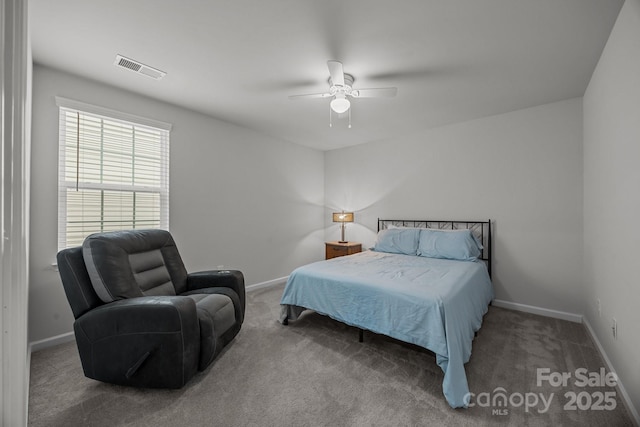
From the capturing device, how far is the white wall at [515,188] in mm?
3090

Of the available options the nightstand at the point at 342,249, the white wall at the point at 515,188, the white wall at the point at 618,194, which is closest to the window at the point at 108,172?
the nightstand at the point at 342,249

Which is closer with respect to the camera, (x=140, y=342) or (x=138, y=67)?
(x=140, y=342)

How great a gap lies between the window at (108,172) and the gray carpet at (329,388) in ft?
4.02

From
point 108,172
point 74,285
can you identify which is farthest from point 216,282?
point 108,172

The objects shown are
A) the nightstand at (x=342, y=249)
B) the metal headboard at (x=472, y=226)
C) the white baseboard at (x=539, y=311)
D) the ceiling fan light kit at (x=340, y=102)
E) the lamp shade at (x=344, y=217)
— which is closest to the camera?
the ceiling fan light kit at (x=340, y=102)

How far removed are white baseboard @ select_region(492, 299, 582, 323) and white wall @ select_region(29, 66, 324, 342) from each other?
3190 millimetres

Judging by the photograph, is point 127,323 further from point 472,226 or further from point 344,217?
point 472,226

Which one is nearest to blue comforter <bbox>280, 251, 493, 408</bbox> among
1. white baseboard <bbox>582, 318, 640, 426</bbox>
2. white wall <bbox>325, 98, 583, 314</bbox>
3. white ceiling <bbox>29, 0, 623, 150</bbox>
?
white wall <bbox>325, 98, 583, 314</bbox>

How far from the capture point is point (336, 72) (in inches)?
86.9

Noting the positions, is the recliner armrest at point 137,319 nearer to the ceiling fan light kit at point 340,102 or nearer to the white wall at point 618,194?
the ceiling fan light kit at point 340,102

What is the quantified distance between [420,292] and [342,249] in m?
2.64

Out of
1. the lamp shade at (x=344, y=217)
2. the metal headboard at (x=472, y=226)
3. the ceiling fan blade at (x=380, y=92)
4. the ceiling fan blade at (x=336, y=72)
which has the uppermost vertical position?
the ceiling fan blade at (x=336, y=72)

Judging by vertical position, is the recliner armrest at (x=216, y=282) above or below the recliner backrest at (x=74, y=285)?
below

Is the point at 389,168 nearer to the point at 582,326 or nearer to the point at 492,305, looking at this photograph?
the point at 492,305
